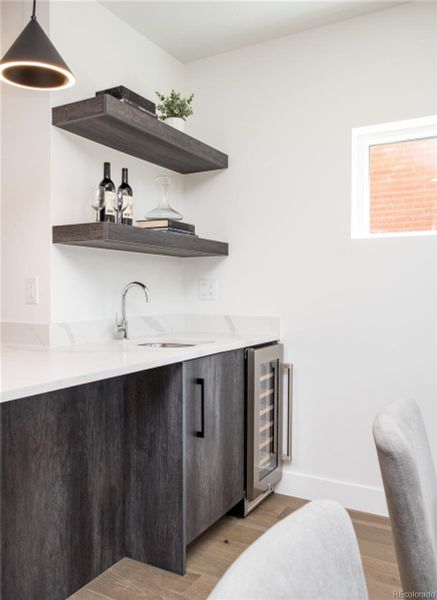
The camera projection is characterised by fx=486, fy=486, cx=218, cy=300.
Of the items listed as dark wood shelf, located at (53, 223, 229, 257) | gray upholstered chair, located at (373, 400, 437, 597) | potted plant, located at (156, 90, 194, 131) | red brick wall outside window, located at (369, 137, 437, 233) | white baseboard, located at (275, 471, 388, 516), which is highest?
potted plant, located at (156, 90, 194, 131)

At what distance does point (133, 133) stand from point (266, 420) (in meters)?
1.58

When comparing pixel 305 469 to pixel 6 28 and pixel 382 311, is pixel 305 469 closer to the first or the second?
pixel 382 311

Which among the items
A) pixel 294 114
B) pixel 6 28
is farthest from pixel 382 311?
pixel 6 28

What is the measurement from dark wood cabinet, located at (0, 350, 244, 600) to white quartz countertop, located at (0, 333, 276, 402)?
95 millimetres

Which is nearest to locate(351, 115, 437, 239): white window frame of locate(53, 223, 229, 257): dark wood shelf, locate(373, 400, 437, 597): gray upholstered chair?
locate(53, 223, 229, 257): dark wood shelf

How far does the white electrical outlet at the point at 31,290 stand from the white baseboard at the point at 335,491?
1635 mm

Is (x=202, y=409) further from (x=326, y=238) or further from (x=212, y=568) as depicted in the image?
(x=326, y=238)

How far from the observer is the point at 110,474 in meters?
2.04

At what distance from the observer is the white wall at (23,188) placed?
212cm

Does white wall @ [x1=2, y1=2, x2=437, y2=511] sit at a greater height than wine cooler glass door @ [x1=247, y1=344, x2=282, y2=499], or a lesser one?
greater

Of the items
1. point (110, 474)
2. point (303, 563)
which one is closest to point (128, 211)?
point (110, 474)

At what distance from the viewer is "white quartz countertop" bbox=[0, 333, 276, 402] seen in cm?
130

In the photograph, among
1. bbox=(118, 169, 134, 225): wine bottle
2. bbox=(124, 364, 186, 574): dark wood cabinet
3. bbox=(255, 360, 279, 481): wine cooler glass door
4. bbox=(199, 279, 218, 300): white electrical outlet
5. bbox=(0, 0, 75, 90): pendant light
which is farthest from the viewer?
bbox=(199, 279, 218, 300): white electrical outlet

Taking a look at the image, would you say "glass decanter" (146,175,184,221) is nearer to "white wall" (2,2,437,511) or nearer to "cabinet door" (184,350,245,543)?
"white wall" (2,2,437,511)
